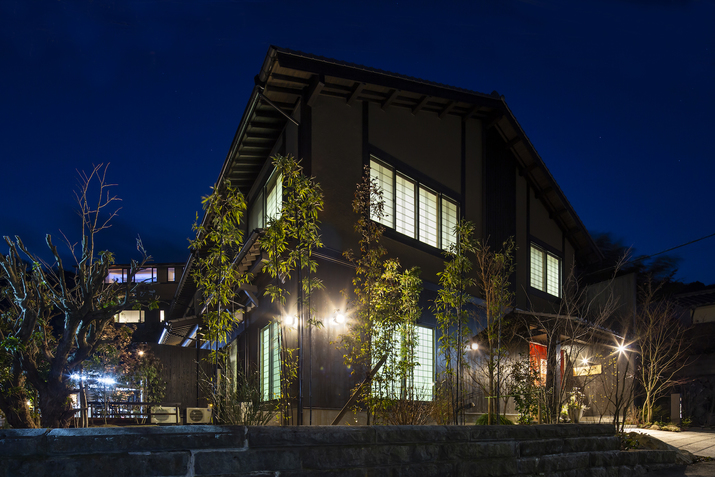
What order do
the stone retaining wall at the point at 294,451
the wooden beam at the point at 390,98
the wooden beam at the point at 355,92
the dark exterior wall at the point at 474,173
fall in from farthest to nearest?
the dark exterior wall at the point at 474,173, the wooden beam at the point at 390,98, the wooden beam at the point at 355,92, the stone retaining wall at the point at 294,451

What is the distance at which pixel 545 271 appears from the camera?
56.0 ft

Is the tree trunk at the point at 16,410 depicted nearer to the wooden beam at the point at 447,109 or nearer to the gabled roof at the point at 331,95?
the gabled roof at the point at 331,95

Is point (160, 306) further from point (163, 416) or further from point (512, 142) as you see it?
point (512, 142)

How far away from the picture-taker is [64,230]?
32.2 ft

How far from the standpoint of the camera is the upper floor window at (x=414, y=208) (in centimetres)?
1119

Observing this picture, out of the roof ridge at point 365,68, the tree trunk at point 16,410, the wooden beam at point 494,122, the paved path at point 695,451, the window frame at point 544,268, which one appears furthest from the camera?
the window frame at point 544,268

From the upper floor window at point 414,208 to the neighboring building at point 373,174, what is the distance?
3 cm

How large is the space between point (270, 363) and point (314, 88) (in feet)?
16.9

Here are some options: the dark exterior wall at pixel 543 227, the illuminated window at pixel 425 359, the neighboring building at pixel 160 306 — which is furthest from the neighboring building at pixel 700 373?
the neighboring building at pixel 160 306

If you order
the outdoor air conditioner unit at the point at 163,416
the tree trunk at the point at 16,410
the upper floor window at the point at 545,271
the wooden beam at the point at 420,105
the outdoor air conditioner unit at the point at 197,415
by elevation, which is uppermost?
the wooden beam at the point at 420,105

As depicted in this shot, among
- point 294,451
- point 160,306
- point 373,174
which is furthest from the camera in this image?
point 160,306

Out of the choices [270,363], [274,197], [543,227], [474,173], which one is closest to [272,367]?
[270,363]

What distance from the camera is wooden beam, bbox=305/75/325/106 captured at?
9781 millimetres

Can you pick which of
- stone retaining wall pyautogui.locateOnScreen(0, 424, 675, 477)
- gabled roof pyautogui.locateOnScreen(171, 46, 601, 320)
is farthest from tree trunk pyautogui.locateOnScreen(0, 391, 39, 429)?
stone retaining wall pyautogui.locateOnScreen(0, 424, 675, 477)
